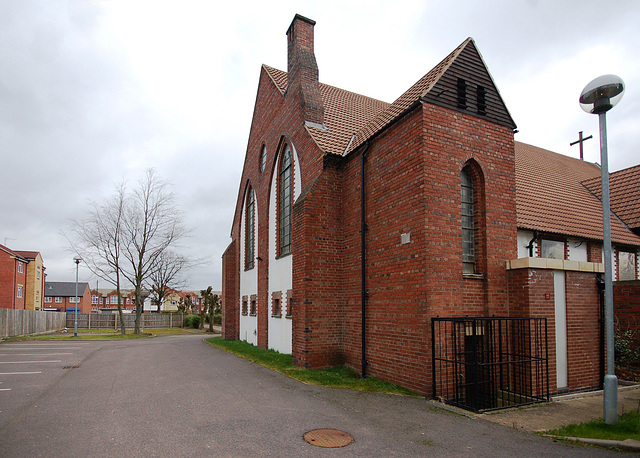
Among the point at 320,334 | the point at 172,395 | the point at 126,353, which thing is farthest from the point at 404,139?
the point at 126,353

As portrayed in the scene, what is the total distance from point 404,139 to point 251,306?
12531mm

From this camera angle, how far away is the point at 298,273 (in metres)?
12.8

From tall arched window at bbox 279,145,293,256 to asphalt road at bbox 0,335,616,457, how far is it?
550 centimetres

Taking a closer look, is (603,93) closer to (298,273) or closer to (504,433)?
(504,433)

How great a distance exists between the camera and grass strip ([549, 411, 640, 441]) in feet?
20.5

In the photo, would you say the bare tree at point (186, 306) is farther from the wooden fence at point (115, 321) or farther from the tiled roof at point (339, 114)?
the tiled roof at point (339, 114)

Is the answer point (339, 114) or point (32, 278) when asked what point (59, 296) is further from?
point (339, 114)

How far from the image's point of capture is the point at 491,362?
9078 millimetres

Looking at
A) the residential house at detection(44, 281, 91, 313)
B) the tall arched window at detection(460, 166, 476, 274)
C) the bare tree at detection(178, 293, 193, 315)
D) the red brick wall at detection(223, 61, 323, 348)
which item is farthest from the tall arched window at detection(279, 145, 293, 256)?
the residential house at detection(44, 281, 91, 313)

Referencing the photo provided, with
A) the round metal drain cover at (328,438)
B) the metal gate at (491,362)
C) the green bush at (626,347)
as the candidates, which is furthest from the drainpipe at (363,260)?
the green bush at (626,347)

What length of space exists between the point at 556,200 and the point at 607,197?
10.2 metres

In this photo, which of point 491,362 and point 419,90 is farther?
point 419,90

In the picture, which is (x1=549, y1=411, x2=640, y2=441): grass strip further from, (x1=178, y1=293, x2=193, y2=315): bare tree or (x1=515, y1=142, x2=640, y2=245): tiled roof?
(x1=178, y1=293, x2=193, y2=315): bare tree

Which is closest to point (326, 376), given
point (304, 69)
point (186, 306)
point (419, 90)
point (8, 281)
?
point (419, 90)
